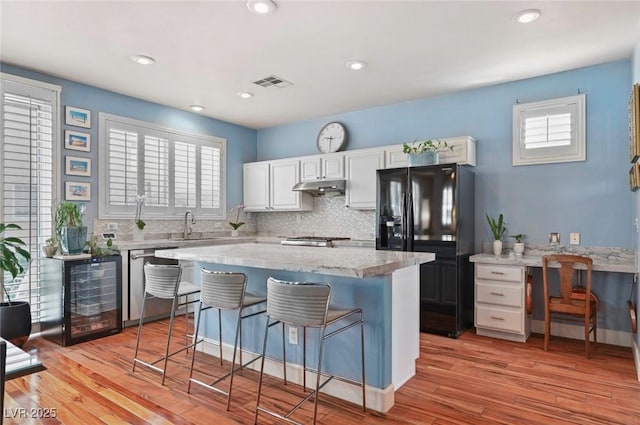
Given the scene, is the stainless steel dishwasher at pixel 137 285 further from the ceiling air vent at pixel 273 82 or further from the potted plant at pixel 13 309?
the ceiling air vent at pixel 273 82

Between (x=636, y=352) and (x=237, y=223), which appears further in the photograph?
(x=237, y=223)

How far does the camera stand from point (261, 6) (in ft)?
8.74

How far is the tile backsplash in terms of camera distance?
5375 mm

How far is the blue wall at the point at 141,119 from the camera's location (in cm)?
416

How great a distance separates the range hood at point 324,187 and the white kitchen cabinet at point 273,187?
212 millimetres

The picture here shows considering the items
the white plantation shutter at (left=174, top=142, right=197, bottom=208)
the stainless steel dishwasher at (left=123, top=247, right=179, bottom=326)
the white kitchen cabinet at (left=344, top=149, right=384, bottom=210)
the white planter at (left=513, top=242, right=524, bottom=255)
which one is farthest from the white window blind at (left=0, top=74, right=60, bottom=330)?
the white planter at (left=513, top=242, right=524, bottom=255)

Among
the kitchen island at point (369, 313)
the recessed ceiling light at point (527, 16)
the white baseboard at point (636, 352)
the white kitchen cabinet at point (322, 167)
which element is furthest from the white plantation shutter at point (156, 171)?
the white baseboard at point (636, 352)

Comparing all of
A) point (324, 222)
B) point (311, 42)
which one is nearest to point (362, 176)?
point (324, 222)

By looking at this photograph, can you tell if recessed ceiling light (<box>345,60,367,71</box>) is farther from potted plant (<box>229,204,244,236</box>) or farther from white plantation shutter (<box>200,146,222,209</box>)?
potted plant (<box>229,204,244,236</box>)

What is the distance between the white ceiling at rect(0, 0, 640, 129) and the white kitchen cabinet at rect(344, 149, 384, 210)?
2.61 ft

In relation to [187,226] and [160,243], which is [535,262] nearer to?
[160,243]

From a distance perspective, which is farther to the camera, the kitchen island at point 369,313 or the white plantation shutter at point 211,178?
the white plantation shutter at point 211,178

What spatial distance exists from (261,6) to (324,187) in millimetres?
2815

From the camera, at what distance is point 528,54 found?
3486 mm
